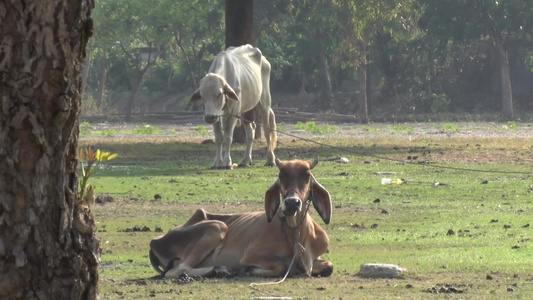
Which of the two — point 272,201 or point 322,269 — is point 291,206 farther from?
point 322,269

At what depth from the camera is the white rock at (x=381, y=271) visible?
1026 cm

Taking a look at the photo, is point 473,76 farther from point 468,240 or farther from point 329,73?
point 468,240

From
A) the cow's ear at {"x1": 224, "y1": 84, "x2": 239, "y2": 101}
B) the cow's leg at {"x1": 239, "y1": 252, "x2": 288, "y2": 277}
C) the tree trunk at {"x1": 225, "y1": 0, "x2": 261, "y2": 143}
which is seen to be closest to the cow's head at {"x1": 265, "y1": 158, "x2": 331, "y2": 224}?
the cow's leg at {"x1": 239, "y1": 252, "x2": 288, "y2": 277}

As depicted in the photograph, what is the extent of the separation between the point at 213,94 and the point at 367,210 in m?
6.35

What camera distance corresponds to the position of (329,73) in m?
62.7

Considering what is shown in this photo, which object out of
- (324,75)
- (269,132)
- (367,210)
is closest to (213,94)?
(269,132)

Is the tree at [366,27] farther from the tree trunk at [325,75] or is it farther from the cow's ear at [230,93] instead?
the cow's ear at [230,93]

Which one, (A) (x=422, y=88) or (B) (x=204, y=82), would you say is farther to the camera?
(A) (x=422, y=88)

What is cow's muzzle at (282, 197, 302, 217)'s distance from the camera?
973cm

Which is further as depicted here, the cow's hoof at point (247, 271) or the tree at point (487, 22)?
the tree at point (487, 22)

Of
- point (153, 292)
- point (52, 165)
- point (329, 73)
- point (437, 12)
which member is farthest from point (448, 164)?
point (329, 73)

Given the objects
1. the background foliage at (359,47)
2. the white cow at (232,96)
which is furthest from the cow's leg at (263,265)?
the background foliage at (359,47)

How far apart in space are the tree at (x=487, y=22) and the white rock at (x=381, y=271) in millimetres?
38804

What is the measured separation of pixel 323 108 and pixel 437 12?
873 cm
